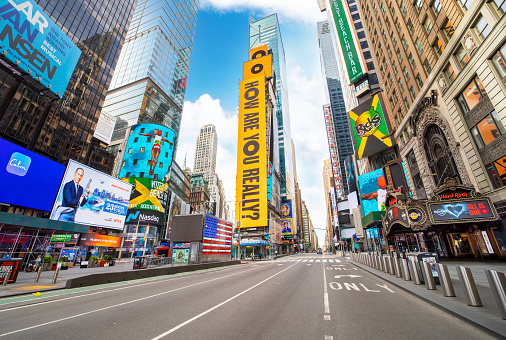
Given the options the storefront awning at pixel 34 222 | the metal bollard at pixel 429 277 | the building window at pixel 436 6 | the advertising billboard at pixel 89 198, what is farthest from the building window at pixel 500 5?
the advertising billboard at pixel 89 198

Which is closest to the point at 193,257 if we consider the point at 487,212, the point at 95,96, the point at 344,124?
the point at 487,212

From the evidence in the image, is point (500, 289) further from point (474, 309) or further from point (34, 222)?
point (34, 222)

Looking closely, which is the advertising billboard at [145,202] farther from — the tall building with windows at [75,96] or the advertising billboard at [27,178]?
the advertising billboard at [27,178]

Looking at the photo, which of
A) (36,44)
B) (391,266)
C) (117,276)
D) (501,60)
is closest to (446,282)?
(391,266)

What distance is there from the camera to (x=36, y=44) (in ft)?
88.8

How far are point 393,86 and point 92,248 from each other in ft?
189

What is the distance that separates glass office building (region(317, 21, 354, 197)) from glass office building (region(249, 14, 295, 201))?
29.7 meters

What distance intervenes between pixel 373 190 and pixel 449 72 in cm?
3367

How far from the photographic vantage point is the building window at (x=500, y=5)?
15.0m

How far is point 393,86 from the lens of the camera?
33719 mm

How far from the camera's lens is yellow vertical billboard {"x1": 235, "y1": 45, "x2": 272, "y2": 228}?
68312 millimetres

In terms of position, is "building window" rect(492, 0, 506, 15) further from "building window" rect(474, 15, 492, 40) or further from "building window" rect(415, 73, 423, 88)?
"building window" rect(415, 73, 423, 88)

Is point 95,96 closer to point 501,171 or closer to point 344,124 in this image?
point 501,171

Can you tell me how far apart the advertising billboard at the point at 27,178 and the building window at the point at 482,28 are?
44.1 meters
